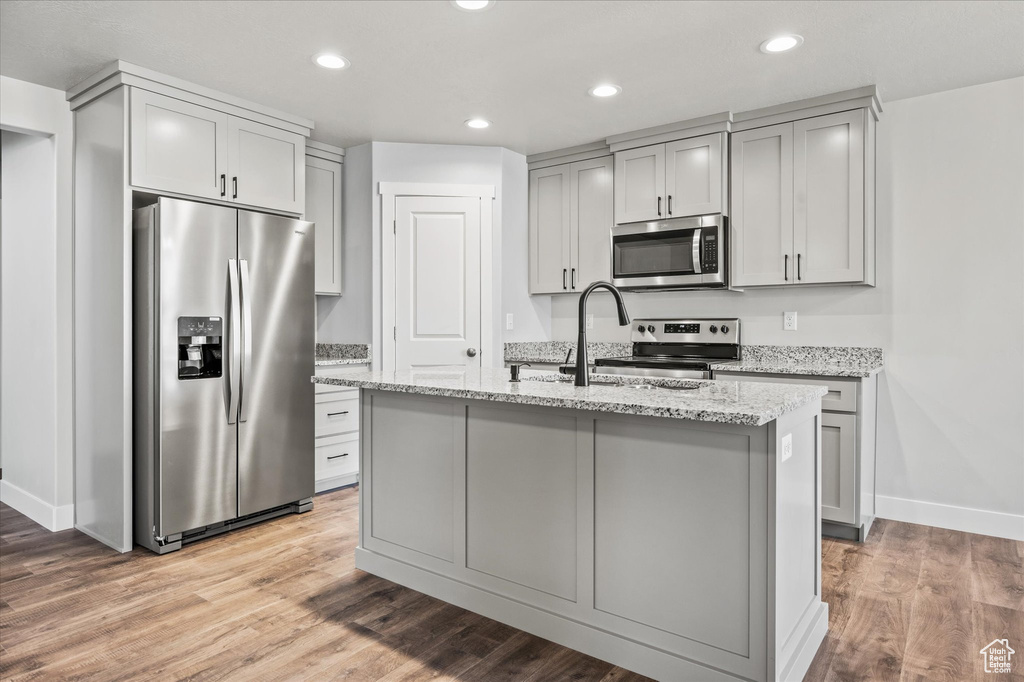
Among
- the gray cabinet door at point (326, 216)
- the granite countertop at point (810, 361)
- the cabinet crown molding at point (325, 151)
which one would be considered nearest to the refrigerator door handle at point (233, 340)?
the gray cabinet door at point (326, 216)

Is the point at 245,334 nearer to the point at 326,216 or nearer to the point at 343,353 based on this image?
the point at 343,353

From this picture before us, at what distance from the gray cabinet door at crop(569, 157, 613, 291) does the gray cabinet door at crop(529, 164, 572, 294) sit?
2.2 inches

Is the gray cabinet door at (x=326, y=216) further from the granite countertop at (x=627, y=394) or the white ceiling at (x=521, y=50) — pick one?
the granite countertop at (x=627, y=394)

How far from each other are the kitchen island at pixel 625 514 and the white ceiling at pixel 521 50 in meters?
1.55

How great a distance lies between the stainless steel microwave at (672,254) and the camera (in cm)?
388

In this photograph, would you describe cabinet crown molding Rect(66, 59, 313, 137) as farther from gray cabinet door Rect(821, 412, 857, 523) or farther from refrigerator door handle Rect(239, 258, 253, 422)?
gray cabinet door Rect(821, 412, 857, 523)

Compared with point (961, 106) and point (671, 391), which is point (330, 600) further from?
point (961, 106)

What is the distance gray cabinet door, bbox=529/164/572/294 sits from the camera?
469cm

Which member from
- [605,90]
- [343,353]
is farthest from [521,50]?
[343,353]

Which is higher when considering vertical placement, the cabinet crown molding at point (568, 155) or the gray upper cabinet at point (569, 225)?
the cabinet crown molding at point (568, 155)

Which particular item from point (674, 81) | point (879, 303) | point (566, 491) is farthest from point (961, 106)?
point (566, 491)

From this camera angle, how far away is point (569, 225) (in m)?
4.67

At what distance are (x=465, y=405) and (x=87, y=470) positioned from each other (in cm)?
238

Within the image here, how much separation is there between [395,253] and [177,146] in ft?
4.89
